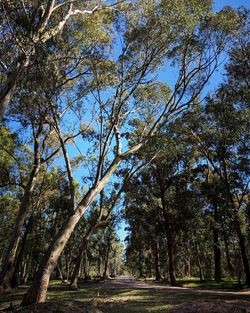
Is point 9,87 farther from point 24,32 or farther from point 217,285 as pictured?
point 217,285

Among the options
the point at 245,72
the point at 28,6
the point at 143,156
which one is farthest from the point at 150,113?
the point at 28,6

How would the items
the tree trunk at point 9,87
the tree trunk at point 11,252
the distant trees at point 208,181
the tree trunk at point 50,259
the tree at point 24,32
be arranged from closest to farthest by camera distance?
the tree trunk at point 50,259 < the tree trunk at point 9,87 < the tree at point 24,32 < the tree trunk at point 11,252 < the distant trees at point 208,181

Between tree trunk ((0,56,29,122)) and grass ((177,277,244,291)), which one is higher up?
tree trunk ((0,56,29,122))

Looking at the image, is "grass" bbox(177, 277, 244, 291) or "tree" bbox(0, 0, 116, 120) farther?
"grass" bbox(177, 277, 244, 291)

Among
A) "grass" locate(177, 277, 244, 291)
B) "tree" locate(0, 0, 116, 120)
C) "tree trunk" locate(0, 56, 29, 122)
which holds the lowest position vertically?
"grass" locate(177, 277, 244, 291)

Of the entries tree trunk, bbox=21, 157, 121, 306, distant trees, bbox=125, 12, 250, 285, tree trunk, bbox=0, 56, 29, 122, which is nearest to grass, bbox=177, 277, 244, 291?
distant trees, bbox=125, 12, 250, 285

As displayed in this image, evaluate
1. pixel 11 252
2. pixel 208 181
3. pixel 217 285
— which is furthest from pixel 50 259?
pixel 208 181

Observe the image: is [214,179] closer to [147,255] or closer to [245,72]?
[245,72]

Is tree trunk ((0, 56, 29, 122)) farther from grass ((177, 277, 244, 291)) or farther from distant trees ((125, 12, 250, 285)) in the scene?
grass ((177, 277, 244, 291))

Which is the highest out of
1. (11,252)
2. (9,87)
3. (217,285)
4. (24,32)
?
(24,32)

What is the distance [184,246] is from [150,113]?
26.7 metres

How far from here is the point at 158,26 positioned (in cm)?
1755

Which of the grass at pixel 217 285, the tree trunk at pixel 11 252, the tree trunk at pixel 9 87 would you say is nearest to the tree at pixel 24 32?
the tree trunk at pixel 9 87

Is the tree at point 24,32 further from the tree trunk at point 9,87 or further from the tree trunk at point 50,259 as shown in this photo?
the tree trunk at point 50,259
